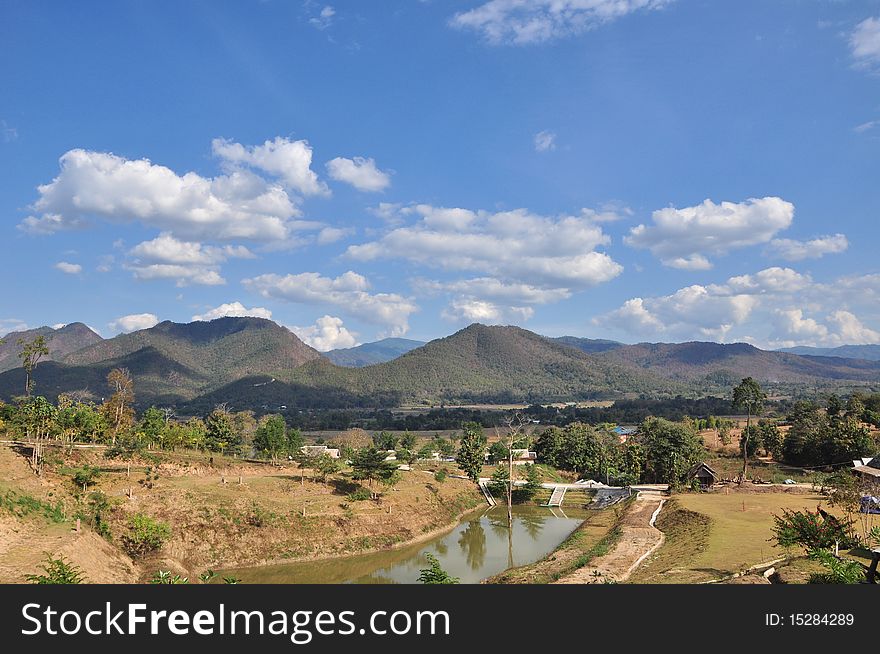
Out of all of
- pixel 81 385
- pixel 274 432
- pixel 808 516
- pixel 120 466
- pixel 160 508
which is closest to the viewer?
pixel 808 516

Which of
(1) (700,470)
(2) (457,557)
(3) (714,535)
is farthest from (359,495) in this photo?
(1) (700,470)

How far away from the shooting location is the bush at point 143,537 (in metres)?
26.8

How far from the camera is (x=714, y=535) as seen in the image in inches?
1091

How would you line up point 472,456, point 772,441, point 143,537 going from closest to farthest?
point 143,537
point 472,456
point 772,441

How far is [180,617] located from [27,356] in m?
39.0

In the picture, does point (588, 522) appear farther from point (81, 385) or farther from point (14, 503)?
point (81, 385)

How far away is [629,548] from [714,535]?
14.5ft

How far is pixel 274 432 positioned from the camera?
158 feet

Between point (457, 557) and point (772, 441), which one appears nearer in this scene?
point (457, 557)

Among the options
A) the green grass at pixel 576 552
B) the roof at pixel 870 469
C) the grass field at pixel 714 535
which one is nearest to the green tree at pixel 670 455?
the grass field at pixel 714 535

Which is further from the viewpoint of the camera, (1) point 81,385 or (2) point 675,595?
(1) point 81,385

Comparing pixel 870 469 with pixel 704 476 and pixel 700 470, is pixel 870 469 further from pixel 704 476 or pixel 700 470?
pixel 700 470

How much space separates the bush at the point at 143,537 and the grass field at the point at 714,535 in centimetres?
2354

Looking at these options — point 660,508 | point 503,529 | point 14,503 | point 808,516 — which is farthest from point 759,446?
point 14,503
